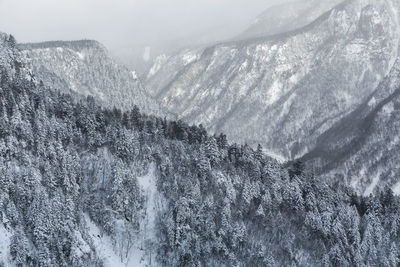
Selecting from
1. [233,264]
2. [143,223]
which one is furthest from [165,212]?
[233,264]

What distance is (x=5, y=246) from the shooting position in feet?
437

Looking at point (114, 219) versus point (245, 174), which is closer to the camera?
point (114, 219)

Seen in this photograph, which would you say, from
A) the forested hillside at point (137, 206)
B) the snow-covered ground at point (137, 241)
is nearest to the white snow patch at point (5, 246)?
the forested hillside at point (137, 206)

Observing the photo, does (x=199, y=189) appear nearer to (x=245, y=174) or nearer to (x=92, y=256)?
(x=245, y=174)

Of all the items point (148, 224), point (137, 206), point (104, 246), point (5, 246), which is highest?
point (137, 206)

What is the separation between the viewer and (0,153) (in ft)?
502

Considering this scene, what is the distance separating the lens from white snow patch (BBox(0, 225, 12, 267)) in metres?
131

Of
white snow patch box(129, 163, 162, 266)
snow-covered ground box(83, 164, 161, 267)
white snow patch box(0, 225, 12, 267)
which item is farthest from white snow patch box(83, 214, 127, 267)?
white snow patch box(0, 225, 12, 267)

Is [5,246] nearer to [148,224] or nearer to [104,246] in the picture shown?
[104,246]

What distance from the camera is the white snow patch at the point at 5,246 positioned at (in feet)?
429

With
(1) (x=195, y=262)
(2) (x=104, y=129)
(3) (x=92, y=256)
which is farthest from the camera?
(2) (x=104, y=129)

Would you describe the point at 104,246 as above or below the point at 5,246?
above

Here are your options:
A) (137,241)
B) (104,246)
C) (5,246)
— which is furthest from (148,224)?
(5,246)

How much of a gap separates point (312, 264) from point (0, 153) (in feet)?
283
